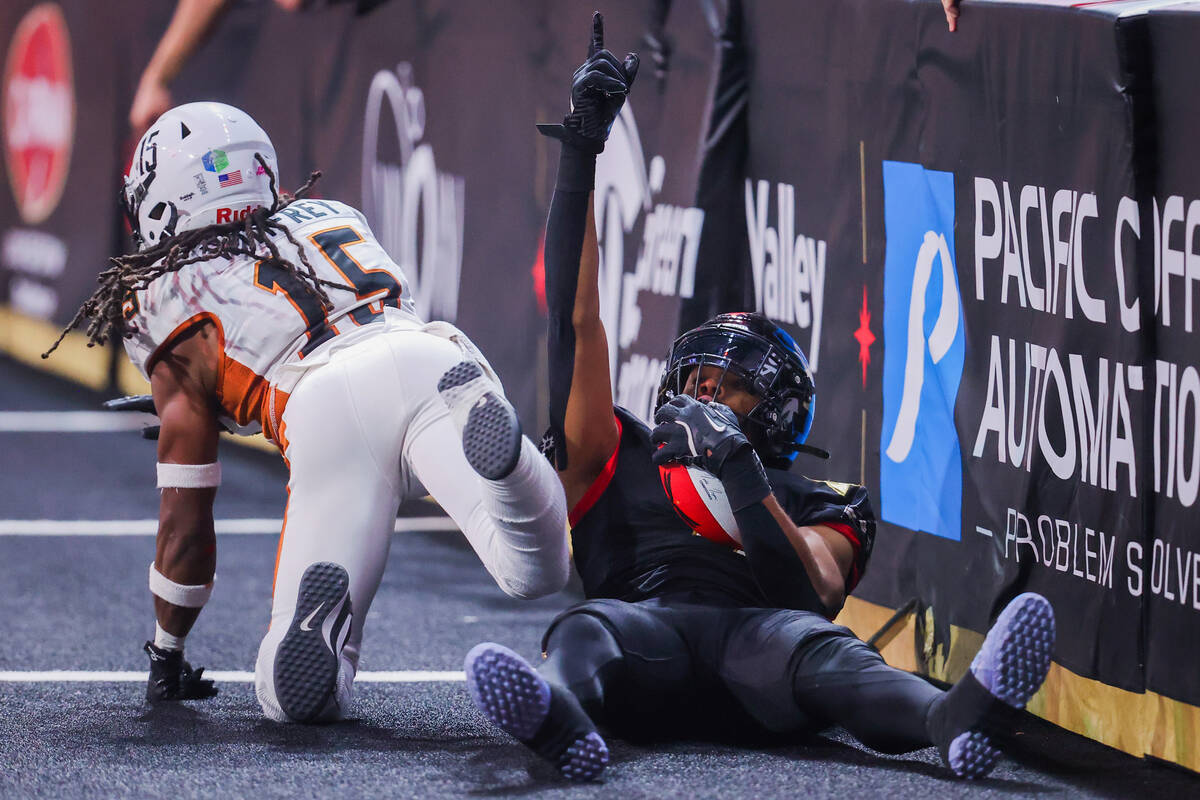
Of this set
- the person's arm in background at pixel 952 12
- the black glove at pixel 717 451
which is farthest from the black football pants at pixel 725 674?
the person's arm in background at pixel 952 12

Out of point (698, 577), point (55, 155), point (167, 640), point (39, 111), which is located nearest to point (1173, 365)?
point (698, 577)

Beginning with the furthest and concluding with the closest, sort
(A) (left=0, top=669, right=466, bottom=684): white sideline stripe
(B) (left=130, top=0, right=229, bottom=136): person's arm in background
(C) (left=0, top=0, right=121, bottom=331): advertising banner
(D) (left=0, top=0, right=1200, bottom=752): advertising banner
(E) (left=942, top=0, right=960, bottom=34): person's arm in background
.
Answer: (C) (left=0, top=0, right=121, bottom=331): advertising banner
(B) (left=130, top=0, right=229, bottom=136): person's arm in background
(A) (left=0, top=669, right=466, bottom=684): white sideline stripe
(E) (left=942, top=0, right=960, bottom=34): person's arm in background
(D) (left=0, top=0, right=1200, bottom=752): advertising banner

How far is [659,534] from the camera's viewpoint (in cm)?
413

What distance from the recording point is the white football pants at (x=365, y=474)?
159 inches

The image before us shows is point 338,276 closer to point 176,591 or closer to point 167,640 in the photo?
point 176,591

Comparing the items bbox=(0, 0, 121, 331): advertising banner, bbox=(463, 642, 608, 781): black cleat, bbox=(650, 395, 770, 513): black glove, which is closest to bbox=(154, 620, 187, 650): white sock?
bbox=(463, 642, 608, 781): black cleat

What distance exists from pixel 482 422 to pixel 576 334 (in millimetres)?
530

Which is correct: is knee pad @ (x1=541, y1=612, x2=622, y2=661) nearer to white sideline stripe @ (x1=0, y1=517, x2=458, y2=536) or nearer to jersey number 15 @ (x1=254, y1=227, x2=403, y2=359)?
jersey number 15 @ (x1=254, y1=227, x2=403, y2=359)

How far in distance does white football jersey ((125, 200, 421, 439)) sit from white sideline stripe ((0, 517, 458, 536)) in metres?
2.73

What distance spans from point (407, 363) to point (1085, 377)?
1.54 metres

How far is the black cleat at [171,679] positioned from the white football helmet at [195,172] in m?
1.00

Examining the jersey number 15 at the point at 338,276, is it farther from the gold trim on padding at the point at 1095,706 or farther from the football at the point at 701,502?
the gold trim on padding at the point at 1095,706

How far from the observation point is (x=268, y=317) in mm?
4309

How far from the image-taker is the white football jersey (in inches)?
169
